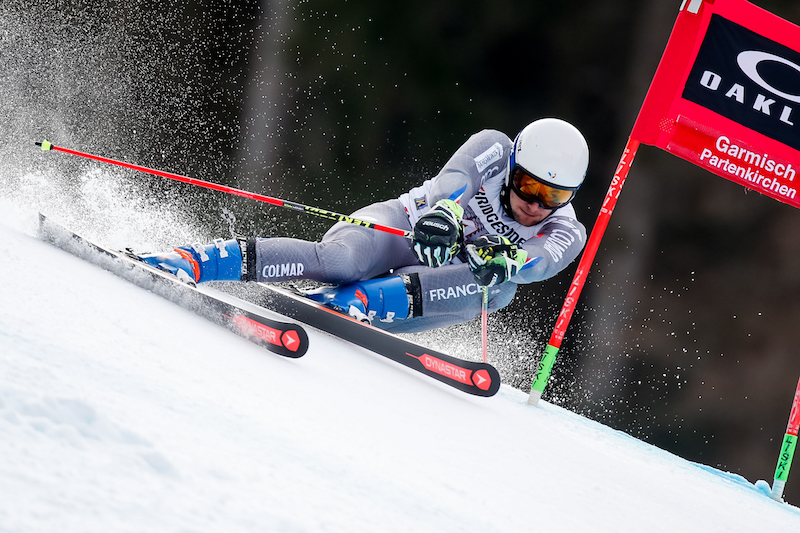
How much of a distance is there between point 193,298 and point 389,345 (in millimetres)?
678

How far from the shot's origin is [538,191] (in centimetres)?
246

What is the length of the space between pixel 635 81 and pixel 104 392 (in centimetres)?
496

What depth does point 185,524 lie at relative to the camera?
0.54m

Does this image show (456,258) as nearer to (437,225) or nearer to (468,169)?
(468,169)

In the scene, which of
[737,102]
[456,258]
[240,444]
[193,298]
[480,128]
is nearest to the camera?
[240,444]

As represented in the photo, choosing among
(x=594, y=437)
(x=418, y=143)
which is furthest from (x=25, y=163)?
(x=594, y=437)

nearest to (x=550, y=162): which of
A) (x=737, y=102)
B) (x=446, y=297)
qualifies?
(x=446, y=297)

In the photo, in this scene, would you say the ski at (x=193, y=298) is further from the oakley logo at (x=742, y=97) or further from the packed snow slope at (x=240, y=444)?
the oakley logo at (x=742, y=97)

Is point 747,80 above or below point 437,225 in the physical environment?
above

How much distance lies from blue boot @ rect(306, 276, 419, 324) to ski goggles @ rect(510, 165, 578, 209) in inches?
22.4

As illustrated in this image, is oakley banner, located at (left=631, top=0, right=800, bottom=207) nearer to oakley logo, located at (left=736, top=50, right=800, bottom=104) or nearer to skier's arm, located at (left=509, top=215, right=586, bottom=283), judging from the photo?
oakley logo, located at (left=736, top=50, right=800, bottom=104)

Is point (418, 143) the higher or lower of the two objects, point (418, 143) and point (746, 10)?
the lower

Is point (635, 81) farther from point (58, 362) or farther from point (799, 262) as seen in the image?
point (58, 362)

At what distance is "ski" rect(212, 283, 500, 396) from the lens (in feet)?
6.25
